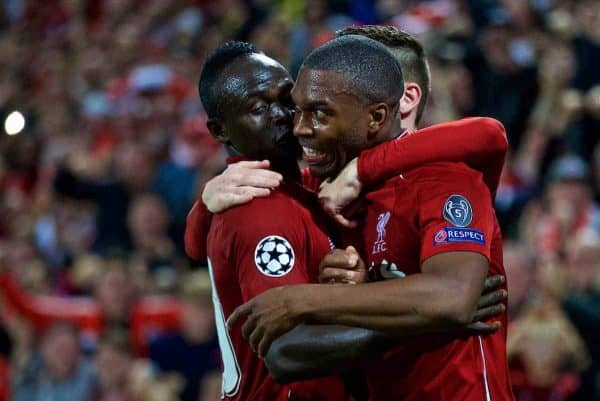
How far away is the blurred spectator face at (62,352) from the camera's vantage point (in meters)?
6.87

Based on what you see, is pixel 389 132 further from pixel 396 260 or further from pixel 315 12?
pixel 315 12

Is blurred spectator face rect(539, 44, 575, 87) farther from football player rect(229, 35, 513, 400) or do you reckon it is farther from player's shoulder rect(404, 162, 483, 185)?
player's shoulder rect(404, 162, 483, 185)

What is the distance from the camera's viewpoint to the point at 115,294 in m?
7.06

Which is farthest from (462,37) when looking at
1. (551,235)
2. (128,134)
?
(128,134)

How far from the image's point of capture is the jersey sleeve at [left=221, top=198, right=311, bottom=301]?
296 centimetres

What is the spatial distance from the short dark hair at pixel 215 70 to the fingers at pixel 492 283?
2.99 ft

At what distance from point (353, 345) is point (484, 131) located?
679 millimetres

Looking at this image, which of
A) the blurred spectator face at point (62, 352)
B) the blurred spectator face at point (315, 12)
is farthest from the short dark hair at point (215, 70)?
the blurred spectator face at point (315, 12)

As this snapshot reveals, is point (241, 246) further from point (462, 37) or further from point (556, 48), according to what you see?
point (462, 37)

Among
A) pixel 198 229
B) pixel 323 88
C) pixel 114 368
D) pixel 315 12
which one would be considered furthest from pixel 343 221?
pixel 315 12

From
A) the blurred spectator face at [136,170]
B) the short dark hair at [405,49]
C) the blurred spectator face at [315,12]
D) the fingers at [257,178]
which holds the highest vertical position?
the blurred spectator face at [315,12]

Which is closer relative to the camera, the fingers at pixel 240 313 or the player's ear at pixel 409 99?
the fingers at pixel 240 313

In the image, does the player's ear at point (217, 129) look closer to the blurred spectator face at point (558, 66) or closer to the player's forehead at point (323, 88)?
the player's forehead at point (323, 88)

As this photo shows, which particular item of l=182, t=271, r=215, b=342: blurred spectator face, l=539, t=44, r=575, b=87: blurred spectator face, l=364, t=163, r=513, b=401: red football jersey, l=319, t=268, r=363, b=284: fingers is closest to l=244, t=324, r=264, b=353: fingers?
l=319, t=268, r=363, b=284: fingers
